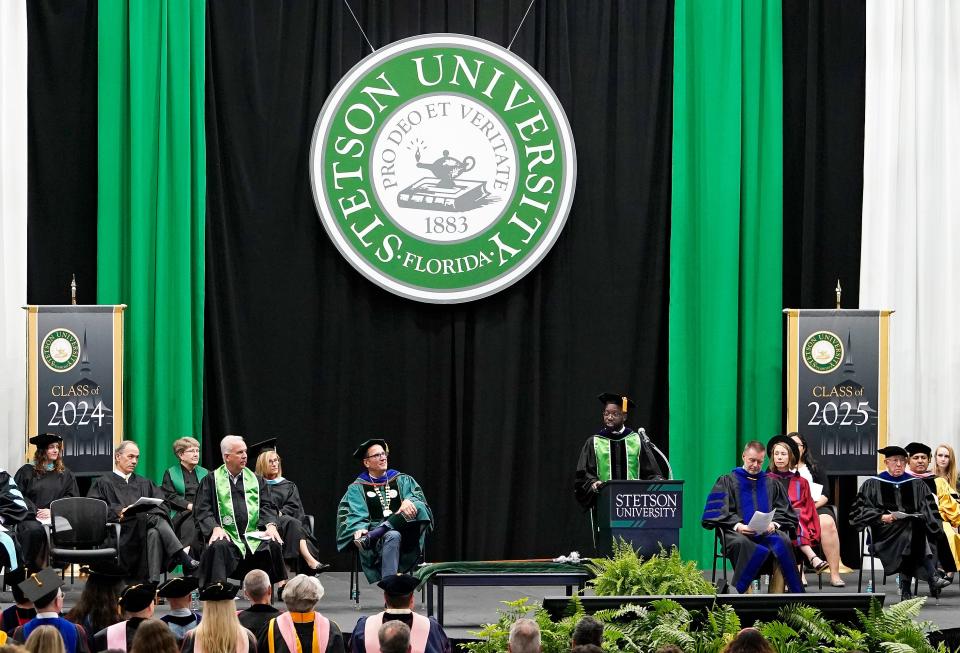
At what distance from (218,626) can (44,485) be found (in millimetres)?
4128

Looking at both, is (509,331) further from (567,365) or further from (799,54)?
(799,54)

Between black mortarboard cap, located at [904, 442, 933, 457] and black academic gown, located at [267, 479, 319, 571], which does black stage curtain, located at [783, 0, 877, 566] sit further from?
black academic gown, located at [267, 479, 319, 571]

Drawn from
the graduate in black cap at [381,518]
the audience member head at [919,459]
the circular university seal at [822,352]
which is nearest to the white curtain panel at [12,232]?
the graduate in black cap at [381,518]

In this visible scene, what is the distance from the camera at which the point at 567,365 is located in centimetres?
1046

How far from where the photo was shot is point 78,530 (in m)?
8.23

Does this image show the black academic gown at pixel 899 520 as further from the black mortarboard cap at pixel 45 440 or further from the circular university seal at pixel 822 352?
the black mortarboard cap at pixel 45 440

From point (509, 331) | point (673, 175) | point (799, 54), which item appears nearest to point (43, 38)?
point (509, 331)

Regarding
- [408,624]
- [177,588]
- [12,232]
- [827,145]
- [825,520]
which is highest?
[827,145]

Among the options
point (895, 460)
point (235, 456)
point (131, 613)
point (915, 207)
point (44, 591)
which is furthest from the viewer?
point (915, 207)

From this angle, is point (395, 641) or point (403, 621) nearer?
point (395, 641)

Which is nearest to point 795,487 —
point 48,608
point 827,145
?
point 827,145

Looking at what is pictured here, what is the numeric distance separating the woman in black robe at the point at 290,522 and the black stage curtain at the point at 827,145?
14.1ft

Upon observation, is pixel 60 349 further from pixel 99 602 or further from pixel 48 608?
pixel 48 608

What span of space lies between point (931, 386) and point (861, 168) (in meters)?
1.76
